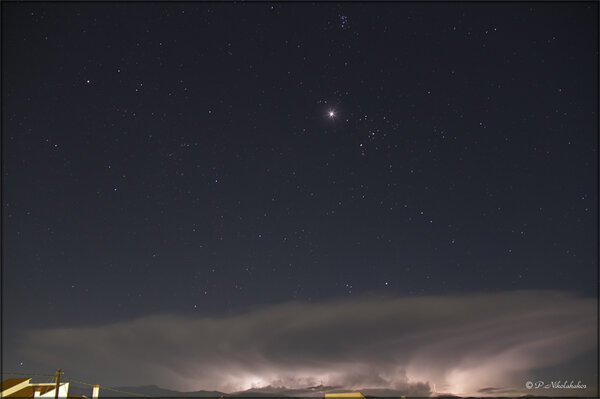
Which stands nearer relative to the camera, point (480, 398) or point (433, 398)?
point (480, 398)

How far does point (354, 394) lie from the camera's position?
931 inches

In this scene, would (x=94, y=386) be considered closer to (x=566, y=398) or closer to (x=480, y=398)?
(x=566, y=398)

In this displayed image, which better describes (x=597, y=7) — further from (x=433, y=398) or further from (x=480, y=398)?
(x=433, y=398)

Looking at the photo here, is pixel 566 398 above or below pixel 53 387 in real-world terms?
below

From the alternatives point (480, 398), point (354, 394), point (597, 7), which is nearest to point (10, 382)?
point (354, 394)

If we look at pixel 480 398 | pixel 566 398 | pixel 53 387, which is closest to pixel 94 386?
pixel 53 387

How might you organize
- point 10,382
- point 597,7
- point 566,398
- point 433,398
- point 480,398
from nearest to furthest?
point 597,7, point 10,382, point 566,398, point 480,398, point 433,398

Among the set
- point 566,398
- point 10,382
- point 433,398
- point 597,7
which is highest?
point 597,7

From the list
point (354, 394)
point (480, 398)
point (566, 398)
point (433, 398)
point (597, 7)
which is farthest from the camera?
point (433, 398)

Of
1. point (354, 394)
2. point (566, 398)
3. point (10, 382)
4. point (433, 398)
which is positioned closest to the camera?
point (10, 382)

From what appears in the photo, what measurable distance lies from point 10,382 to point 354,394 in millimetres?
18291

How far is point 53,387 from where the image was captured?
2053 cm

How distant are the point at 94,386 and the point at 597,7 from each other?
30.4 meters

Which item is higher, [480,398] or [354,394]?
[354,394]
